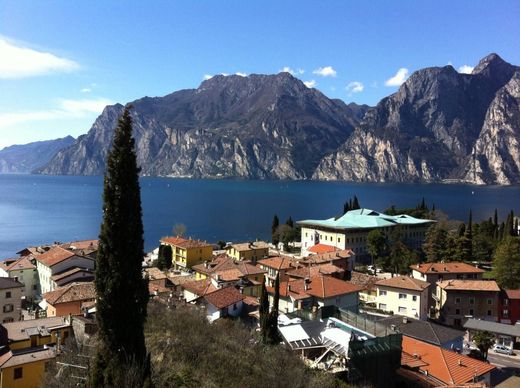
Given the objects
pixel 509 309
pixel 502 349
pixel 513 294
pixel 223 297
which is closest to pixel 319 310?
pixel 223 297

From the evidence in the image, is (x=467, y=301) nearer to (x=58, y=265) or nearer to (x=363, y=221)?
(x=363, y=221)

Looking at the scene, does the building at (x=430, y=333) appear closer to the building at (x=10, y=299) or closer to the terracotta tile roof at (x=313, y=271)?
the terracotta tile roof at (x=313, y=271)

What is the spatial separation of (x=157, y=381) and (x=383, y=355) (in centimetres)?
1187

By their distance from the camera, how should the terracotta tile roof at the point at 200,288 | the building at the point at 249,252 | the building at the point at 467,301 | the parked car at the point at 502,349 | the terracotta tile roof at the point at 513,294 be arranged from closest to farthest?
the terracotta tile roof at the point at 200,288 < the parked car at the point at 502,349 < the terracotta tile roof at the point at 513,294 < the building at the point at 467,301 < the building at the point at 249,252

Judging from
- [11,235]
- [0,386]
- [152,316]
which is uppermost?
[152,316]

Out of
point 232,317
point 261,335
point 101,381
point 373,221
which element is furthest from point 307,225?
point 101,381

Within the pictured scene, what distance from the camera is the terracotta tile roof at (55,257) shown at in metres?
45.7

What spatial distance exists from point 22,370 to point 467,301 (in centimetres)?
3933

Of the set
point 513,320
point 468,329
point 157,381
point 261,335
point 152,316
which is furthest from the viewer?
point 513,320

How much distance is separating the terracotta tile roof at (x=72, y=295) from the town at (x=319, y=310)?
0.37ft

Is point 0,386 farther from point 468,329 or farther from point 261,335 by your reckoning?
point 468,329

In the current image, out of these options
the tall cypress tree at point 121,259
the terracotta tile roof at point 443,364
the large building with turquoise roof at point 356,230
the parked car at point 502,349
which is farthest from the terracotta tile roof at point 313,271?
the tall cypress tree at point 121,259

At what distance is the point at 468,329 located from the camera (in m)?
39.4

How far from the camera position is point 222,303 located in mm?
30938
